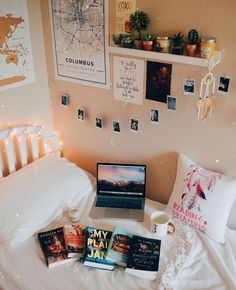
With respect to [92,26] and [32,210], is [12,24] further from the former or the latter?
[32,210]

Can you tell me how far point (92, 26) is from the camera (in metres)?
1.92

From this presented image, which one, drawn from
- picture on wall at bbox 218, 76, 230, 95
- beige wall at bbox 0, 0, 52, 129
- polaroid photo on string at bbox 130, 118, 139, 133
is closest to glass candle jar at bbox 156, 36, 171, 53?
picture on wall at bbox 218, 76, 230, 95

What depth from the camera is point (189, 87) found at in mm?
1710

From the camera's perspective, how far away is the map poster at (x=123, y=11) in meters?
1.74

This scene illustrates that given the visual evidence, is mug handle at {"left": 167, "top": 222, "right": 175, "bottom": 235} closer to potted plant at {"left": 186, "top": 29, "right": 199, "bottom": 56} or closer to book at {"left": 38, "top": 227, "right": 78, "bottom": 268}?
book at {"left": 38, "top": 227, "right": 78, "bottom": 268}

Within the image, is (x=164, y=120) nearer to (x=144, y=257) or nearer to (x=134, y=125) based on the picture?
(x=134, y=125)

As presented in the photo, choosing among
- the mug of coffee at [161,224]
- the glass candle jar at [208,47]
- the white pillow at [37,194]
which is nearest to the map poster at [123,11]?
the glass candle jar at [208,47]

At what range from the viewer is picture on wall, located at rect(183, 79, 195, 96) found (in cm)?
170

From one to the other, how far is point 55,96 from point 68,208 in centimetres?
78

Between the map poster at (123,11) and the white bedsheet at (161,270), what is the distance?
3.62 ft

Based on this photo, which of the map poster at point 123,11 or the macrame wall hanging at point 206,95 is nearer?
the macrame wall hanging at point 206,95

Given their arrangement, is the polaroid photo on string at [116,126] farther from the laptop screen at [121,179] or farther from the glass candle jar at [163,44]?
the glass candle jar at [163,44]

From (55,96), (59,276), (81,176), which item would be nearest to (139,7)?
(55,96)

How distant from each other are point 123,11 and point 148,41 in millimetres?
229
